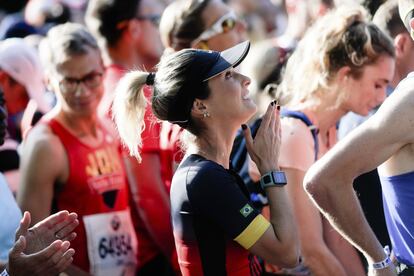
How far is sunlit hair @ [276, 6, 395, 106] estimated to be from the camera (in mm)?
4633

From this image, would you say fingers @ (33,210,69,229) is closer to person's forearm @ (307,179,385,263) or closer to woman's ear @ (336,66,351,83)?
person's forearm @ (307,179,385,263)

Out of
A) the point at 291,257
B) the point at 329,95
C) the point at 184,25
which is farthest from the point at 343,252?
the point at 184,25

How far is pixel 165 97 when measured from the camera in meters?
3.71

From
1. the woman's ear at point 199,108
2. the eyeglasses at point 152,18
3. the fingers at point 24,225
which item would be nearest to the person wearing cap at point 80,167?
the eyeglasses at point 152,18

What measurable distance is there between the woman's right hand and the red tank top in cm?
152

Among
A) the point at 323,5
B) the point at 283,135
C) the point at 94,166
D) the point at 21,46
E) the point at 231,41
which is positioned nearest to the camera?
the point at 283,135

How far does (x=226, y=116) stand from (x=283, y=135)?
35.7 inches

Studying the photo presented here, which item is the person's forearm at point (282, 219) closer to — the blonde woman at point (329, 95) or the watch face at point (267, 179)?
the watch face at point (267, 179)

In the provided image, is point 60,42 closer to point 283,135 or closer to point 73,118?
point 73,118

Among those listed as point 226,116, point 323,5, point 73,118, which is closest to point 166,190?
point 73,118

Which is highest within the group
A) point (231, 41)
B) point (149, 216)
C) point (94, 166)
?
point (231, 41)

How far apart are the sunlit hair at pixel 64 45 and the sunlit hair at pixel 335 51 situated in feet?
4.11

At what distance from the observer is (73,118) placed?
5172 mm

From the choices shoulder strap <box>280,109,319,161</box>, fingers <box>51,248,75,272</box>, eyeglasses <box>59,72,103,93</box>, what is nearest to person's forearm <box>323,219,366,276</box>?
shoulder strap <box>280,109,319,161</box>
